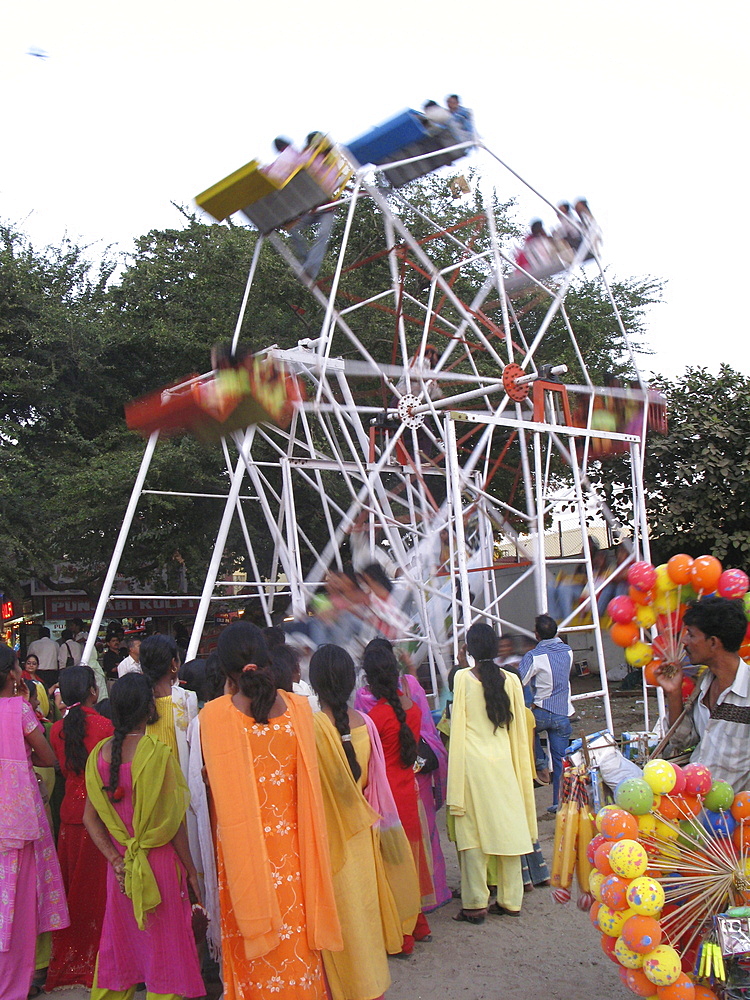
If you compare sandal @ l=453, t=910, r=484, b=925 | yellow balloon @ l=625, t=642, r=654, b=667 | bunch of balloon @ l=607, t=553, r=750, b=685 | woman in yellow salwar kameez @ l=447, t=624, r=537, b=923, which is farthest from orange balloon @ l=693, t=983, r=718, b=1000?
sandal @ l=453, t=910, r=484, b=925

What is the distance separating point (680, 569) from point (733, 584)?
0.26 metres

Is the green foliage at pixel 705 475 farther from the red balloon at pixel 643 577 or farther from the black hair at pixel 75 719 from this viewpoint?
the black hair at pixel 75 719

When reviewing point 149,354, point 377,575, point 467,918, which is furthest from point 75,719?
point 149,354

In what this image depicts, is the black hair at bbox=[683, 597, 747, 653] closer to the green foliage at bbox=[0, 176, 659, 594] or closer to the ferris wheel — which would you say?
the ferris wheel

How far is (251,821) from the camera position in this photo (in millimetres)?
2924

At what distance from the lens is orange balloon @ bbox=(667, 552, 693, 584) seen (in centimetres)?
351

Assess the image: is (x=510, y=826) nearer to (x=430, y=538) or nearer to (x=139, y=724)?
(x=139, y=724)

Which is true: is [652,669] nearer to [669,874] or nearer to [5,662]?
[669,874]

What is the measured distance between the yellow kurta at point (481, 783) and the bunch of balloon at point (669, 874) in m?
1.52

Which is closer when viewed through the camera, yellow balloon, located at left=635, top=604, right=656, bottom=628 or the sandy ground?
yellow balloon, located at left=635, top=604, right=656, bottom=628

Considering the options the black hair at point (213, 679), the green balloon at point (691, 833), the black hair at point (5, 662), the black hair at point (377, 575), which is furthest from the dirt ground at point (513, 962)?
the black hair at point (377, 575)

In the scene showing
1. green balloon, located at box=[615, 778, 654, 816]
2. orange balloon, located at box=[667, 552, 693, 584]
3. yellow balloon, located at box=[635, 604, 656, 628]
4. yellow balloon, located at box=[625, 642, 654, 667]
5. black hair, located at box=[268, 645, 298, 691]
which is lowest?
green balloon, located at box=[615, 778, 654, 816]

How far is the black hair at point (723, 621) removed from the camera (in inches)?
118

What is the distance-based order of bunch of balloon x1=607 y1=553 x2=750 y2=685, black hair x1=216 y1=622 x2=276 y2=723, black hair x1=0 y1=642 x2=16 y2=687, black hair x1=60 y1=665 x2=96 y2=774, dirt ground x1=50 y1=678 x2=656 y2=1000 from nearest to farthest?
1. black hair x1=216 y1=622 x2=276 y2=723
2. bunch of balloon x1=607 y1=553 x2=750 y2=685
3. dirt ground x1=50 y1=678 x2=656 y2=1000
4. black hair x1=0 y1=642 x2=16 y2=687
5. black hair x1=60 y1=665 x2=96 y2=774
